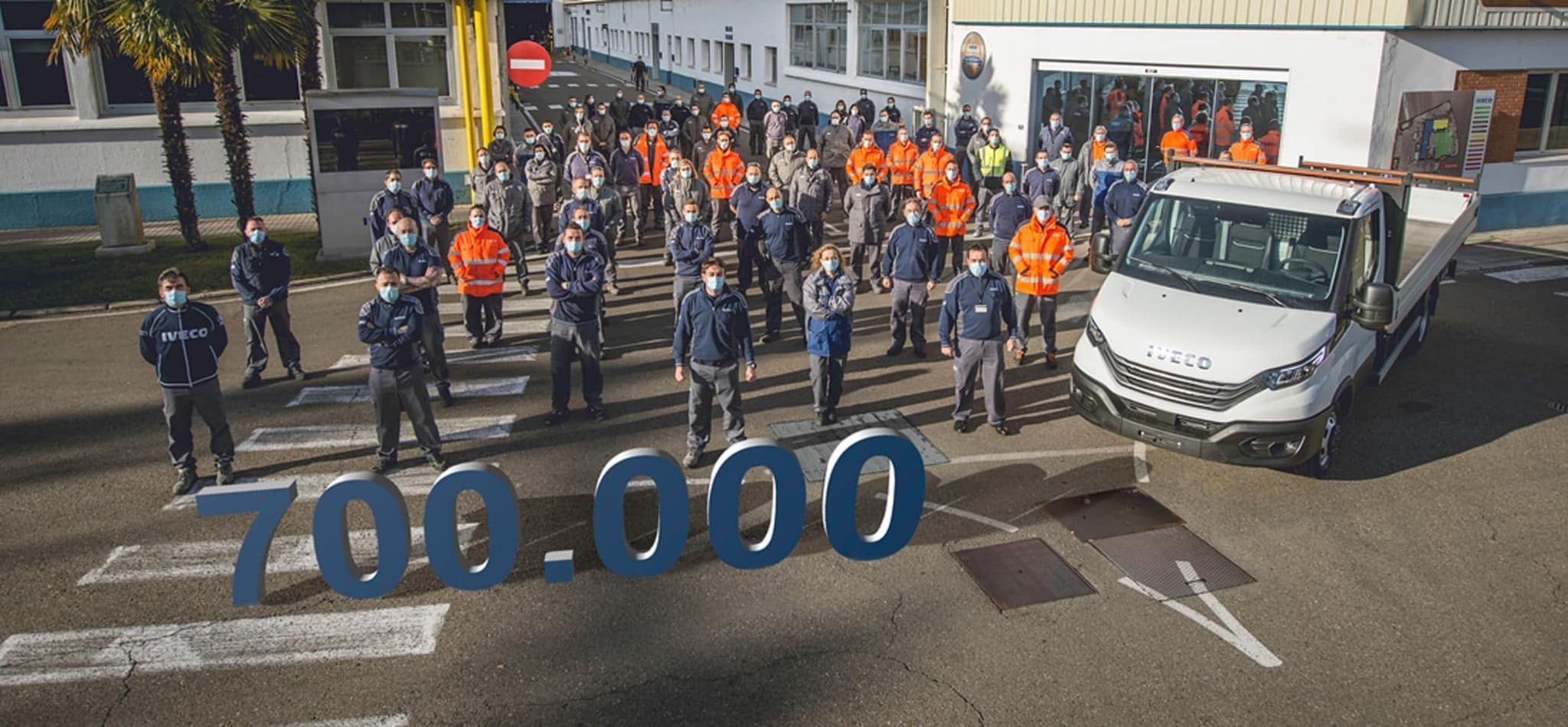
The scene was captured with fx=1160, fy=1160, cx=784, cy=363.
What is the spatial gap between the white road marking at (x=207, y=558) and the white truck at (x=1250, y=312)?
18.8ft

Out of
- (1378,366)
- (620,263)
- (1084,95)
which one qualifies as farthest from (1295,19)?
(620,263)

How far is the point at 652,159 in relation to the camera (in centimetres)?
2102

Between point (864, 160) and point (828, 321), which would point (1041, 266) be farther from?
point (864, 160)

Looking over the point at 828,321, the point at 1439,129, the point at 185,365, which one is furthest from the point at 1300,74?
the point at 185,365

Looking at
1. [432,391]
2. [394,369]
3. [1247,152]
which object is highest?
[1247,152]

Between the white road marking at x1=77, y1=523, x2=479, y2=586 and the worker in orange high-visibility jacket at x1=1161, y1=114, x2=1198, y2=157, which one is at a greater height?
the worker in orange high-visibility jacket at x1=1161, y1=114, x2=1198, y2=157

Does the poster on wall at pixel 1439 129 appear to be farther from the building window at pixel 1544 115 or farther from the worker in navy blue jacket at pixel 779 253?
the worker in navy blue jacket at pixel 779 253

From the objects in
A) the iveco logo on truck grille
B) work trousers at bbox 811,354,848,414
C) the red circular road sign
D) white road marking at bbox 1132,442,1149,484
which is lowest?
white road marking at bbox 1132,442,1149,484

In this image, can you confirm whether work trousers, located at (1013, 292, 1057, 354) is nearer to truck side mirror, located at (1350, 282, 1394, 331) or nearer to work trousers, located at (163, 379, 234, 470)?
truck side mirror, located at (1350, 282, 1394, 331)

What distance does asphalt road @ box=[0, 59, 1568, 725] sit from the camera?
23.0 feet

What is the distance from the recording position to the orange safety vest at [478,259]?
44.4ft

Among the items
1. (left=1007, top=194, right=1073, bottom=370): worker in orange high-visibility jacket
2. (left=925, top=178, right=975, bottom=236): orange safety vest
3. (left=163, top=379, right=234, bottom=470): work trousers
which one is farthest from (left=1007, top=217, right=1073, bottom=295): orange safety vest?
(left=163, top=379, right=234, bottom=470): work trousers

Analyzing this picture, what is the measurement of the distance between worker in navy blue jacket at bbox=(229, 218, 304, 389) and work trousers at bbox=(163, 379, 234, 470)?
2.88m

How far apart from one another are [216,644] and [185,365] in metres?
3.20
